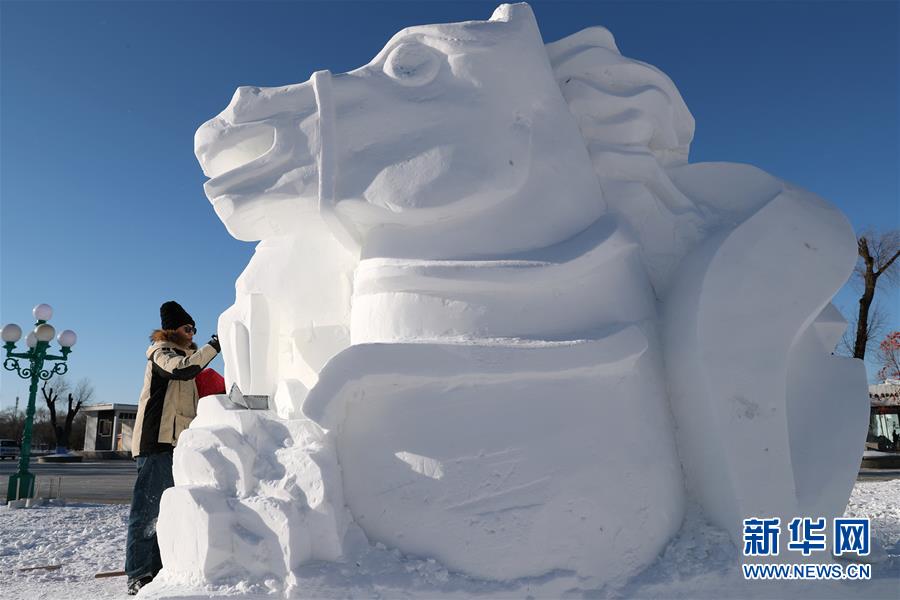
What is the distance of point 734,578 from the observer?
274cm

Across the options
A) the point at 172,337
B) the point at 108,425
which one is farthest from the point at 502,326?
the point at 108,425

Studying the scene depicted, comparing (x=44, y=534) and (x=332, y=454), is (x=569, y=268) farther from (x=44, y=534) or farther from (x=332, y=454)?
(x=44, y=534)

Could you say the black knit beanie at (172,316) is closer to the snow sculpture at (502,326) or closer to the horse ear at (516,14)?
the snow sculpture at (502,326)

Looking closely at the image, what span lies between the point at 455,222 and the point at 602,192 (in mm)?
916

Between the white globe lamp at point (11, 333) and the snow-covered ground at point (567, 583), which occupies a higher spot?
the white globe lamp at point (11, 333)

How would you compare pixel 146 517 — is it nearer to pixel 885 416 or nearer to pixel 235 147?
pixel 235 147

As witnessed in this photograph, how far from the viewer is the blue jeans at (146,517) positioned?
3639 mm

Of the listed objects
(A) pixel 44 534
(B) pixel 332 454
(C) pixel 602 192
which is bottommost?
(A) pixel 44 534

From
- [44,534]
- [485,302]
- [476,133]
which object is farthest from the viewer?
[44,534]

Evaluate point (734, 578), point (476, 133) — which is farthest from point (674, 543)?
point (476, 133)

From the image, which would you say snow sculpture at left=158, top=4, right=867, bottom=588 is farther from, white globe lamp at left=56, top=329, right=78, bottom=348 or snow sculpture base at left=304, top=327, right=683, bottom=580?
white globe lamp at left=56, top=329, right=78, bottom=348

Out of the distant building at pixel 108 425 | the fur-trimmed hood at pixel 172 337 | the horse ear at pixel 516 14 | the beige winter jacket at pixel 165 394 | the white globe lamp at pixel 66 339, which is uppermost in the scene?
the horse ear at pixel 516 14

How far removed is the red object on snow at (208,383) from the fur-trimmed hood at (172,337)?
25.3 inches

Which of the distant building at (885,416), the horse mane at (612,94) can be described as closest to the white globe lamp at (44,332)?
the horse mane at (612,94)
